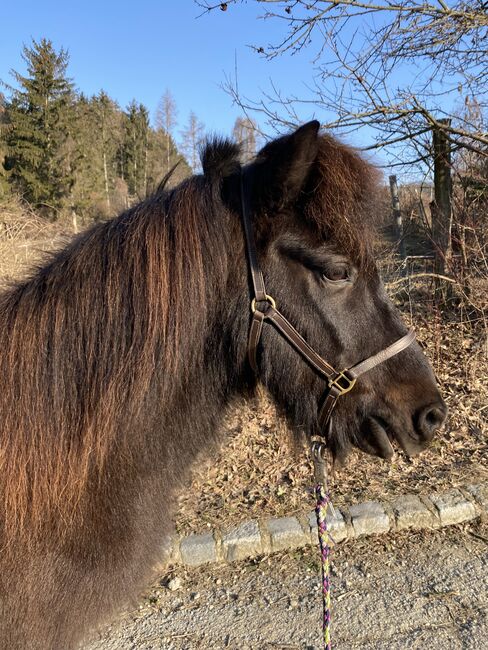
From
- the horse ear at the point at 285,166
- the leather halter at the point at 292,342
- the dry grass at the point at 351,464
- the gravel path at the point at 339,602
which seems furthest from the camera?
the dry grass at the point at 351,464

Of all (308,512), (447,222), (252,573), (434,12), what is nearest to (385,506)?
(308,512)

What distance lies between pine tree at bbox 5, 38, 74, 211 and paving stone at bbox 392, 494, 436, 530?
1202 inches

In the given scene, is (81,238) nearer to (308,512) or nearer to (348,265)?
(348,265)

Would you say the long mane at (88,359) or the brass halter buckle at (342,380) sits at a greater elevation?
the long mane at (88,359)

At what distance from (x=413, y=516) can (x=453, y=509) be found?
0.33m

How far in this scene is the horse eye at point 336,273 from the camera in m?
1.45

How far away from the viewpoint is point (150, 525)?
155 centimetres

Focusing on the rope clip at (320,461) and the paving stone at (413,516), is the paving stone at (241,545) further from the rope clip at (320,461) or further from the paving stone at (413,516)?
the rope clip at (320,461)

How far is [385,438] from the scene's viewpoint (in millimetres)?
1604

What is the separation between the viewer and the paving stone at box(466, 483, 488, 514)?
11.1 feet

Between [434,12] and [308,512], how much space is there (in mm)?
5311

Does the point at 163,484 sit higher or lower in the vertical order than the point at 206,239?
lower

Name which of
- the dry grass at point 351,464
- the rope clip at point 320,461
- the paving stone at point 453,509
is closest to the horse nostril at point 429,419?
the rope clip at point 320,461

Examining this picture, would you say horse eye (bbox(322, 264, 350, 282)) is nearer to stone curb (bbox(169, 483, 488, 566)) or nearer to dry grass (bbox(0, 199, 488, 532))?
dry grass (bbox(0, 199, 488, 532))
